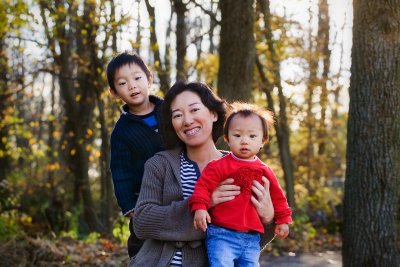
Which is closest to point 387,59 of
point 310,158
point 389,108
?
point 389,108

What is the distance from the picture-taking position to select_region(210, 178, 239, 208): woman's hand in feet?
9.54

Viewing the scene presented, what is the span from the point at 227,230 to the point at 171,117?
65cm

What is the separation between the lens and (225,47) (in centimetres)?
829

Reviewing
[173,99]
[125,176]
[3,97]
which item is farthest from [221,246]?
[3,97]

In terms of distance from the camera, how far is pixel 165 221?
2943mm

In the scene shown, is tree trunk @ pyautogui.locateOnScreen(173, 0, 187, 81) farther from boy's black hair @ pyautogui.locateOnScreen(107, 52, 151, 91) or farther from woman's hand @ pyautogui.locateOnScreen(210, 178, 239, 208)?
woman's hand @ pyautogui.locateOnScreen(210, 178, 239, 208)

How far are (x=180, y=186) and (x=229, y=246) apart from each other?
376mm

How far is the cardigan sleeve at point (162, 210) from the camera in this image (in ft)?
9.69

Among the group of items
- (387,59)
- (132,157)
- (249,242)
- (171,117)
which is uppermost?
(387,59)

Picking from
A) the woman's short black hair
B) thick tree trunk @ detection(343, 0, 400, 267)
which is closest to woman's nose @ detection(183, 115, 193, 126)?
the woman's short black hair

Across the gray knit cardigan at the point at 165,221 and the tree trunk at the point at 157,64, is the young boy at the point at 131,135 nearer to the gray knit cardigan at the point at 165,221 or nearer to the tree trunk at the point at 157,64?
the gray knit cardigan at the point at 165,221

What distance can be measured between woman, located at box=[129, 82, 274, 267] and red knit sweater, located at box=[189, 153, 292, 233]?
35mm

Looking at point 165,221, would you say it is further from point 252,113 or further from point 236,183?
point 252,113

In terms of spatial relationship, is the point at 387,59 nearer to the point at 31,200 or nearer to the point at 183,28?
the point at 183,28
